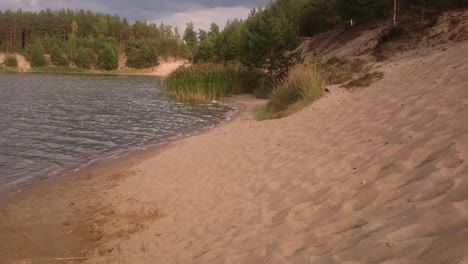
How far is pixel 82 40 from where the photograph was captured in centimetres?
8594

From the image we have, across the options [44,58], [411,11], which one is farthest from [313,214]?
[44,58]

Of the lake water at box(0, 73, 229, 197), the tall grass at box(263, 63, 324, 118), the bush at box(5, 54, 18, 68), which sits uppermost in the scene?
the bush at box(5, 54, 18, 68)

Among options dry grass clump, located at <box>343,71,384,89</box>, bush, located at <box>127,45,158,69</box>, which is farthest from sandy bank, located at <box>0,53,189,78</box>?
dry grass clump, located at <box>343,71,384,89</box>

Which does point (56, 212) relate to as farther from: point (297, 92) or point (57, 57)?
point (57, 57)

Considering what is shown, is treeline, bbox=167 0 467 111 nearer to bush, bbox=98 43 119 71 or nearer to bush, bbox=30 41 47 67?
bush, bbox=98 43 119 71

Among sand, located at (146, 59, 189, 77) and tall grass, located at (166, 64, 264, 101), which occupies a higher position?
sand, located at (146, 59, 189, 77)

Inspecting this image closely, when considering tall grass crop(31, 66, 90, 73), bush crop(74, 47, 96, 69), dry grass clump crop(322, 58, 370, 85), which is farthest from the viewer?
bush crop(74, 47, 96, 69)

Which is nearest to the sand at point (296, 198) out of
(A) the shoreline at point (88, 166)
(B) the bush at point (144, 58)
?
(A) the shoreline at point (88, 166)

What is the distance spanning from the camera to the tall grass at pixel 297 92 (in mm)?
11806

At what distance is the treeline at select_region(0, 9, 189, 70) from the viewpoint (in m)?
79.4

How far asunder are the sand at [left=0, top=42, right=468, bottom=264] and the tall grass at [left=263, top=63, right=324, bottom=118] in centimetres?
285

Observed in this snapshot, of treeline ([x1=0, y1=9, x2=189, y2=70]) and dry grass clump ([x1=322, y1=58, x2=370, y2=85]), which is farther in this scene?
treeline ([x1=0, y1=9, x2=189, y2=70])

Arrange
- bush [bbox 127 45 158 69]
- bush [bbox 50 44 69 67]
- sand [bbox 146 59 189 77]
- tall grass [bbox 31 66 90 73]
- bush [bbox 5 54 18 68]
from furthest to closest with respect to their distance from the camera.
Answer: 1. bush [bbox 127 45 158 69]
2. sand [bbox 146 59 189 77]
3. bush [bbox 50 44 69 67]
4. tall grass [bbox 31 66 90 73]
5. bush [bbox 5 54 18 68]

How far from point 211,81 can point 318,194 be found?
18479mm
